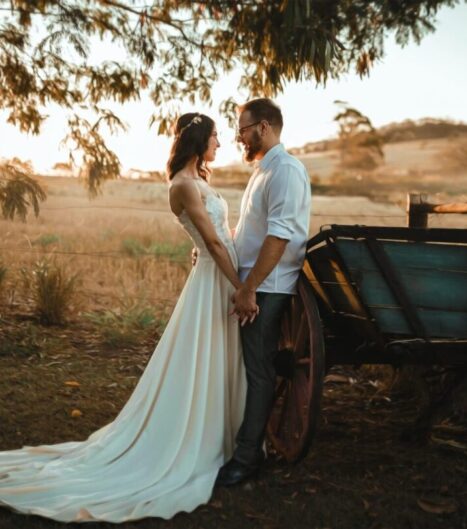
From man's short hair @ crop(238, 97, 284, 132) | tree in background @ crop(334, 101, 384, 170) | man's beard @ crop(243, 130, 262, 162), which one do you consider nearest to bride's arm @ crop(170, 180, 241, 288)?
man's beard @ crop(243, 130, 262, 162)

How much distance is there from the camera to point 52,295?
301 inches

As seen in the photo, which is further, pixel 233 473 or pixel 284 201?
pixel 233 473

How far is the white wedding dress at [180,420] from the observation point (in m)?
3.61

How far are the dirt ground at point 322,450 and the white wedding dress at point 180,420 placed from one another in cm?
25

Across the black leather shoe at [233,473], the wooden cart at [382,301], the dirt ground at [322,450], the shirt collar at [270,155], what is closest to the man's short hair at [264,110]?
the shirt collar at [270,155]

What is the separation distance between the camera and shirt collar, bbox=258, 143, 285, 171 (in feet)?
11.9

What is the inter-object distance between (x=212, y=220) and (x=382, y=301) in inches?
38.2

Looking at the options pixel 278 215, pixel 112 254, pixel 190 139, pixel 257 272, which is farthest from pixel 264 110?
pixel 112 254

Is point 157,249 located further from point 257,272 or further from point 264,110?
point 257,272

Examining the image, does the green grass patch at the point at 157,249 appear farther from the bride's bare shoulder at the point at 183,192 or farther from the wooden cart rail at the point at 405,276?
the wooden cart rail at the point at 405,276

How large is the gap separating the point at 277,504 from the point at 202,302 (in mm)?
1058

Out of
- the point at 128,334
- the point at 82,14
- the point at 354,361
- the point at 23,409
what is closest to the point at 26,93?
the point at 82,14

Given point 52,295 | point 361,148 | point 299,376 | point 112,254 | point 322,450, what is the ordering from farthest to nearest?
point 361,148 < point 112,254 < point 52,295 < point 322,450 < point 299,376

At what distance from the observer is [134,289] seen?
31.3ft
